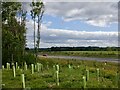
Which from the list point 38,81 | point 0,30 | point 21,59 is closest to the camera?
point 38,81

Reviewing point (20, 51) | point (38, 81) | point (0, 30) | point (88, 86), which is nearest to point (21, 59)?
point (20, 51)

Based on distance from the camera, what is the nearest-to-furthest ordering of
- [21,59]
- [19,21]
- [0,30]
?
[0,30]
[21,59]
[19,21]

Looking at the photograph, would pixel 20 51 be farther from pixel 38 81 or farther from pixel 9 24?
pixel 38 81

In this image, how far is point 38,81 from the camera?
2445 centimetres

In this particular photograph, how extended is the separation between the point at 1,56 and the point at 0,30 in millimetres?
3683

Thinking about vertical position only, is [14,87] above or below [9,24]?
below

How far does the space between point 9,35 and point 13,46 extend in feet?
5.95

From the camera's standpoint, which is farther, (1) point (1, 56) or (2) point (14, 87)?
(1) point (1, 56)

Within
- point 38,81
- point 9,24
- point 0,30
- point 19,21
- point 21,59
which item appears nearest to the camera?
point 38,81

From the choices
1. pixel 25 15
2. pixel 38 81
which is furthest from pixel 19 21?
pixel 38 81

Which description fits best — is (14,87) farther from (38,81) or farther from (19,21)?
(19,21)

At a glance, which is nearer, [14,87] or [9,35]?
[14,87]

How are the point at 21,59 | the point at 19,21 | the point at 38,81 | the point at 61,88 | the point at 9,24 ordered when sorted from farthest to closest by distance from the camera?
the point at 19,21
the point at 9,24
the point at 21,59
the point at 38,81
the point at 61,88

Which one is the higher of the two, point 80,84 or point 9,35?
point 9,35
